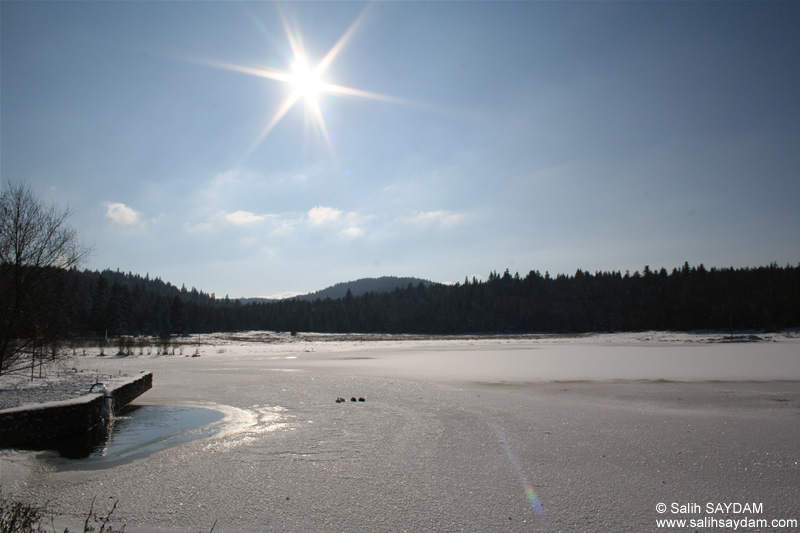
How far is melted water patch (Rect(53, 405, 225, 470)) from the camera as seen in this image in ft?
25.8

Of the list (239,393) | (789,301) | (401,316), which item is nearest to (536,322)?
(401,316)

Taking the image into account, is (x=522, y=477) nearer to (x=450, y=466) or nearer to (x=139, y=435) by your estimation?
(x=450, y=466)

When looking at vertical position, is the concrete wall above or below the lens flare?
above

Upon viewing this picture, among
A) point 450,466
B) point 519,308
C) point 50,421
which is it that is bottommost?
point 450,466

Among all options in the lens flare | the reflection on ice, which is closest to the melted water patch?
the reflection on ice

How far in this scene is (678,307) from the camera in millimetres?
101562

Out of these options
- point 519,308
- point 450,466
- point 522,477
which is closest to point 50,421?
point 450,466

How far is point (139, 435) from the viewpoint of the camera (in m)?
9.57

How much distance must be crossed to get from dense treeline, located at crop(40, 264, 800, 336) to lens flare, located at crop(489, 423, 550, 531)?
80.0 metres

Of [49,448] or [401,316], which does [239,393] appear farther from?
[401,316]

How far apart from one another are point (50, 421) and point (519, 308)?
380 feet

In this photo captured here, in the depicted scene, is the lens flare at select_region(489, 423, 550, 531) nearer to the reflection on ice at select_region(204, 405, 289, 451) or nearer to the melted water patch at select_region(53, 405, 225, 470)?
the reflection on ice at select_region(204, 405, 289, 451)

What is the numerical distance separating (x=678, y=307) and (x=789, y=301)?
19945mm

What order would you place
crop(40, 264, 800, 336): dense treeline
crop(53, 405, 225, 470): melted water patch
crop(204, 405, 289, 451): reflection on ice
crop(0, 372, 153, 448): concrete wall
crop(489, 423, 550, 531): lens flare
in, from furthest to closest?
crop(40, 264, 800, 336): dense treeline < crop(0, 372, 153, 448): concrete wall < crop(204, 405, 289, 451): reflection on ice < crop(53, 405, 225, 470): melted water patch < crop(489, 423, 550, 531): lens flare
